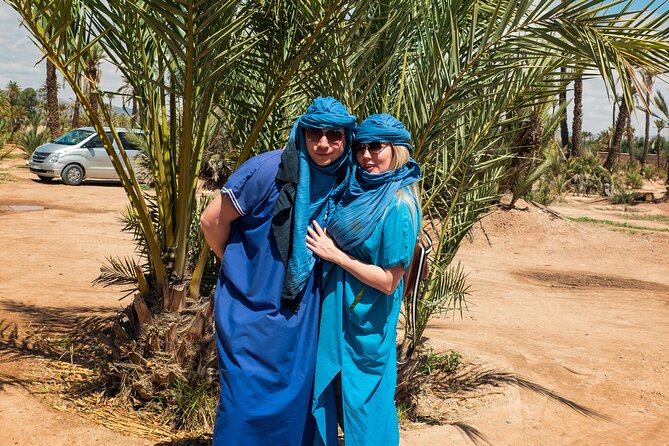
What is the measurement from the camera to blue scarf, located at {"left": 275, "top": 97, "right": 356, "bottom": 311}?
102 inches

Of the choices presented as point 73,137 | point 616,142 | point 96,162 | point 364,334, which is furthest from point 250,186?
point 616,142

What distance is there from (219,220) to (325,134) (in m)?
0.53

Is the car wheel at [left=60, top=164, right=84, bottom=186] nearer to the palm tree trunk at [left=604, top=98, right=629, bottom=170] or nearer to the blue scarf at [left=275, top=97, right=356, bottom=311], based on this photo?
the blue scarf at [left=275, top=97, right=356, bottom=311]

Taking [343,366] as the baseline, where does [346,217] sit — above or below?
above

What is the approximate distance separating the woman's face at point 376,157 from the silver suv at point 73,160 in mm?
15871

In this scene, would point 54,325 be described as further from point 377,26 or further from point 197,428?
point 377,26

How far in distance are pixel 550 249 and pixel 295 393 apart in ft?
38.0

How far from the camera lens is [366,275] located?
8.58ft

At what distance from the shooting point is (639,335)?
24.2 feet

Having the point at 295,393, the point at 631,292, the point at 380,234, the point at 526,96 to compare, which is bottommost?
the point at 631,292

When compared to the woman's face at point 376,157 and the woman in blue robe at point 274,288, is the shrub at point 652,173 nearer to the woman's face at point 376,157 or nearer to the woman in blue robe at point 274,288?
the woman's face at point 376,157

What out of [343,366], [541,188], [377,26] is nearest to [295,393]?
[343,366]

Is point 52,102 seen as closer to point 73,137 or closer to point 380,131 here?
point 73,137

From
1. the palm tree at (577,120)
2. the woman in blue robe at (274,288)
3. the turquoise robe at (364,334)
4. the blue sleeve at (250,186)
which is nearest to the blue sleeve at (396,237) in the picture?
the turquoise robe at (364,334)
